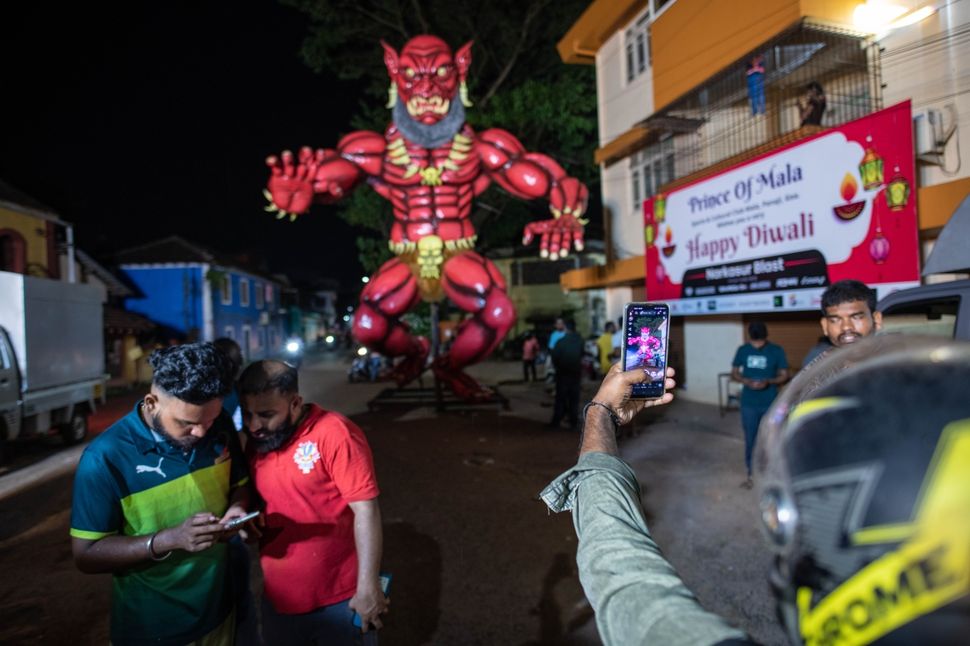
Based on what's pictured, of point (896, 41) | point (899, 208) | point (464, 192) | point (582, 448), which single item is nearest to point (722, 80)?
point (896, 41)

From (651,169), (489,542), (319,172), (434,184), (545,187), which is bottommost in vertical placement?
(489,542)

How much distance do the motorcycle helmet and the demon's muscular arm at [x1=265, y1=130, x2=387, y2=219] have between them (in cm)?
730

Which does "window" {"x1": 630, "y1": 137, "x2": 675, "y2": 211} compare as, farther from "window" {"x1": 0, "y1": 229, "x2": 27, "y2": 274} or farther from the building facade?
"window" {"x1": 0, "y1": 229, "x2": 27, "y2": 274}

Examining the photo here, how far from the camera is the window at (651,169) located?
10398mm

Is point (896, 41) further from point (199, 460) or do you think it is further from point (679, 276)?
point (199, 460)

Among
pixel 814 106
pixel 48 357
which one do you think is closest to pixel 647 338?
pixel 814 106

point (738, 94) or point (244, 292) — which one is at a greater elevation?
point (738, 94)

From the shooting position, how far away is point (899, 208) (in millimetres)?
5562

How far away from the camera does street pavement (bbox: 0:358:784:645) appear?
300 centimetres

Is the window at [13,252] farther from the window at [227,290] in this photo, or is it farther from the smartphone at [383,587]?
the smartphone at [383,587]

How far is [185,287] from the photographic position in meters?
22.3

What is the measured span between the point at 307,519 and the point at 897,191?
6499mm

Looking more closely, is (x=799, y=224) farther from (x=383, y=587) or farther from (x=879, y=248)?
(x=383, y=587)

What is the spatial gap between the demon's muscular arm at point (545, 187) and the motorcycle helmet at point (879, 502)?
658 centimetres
